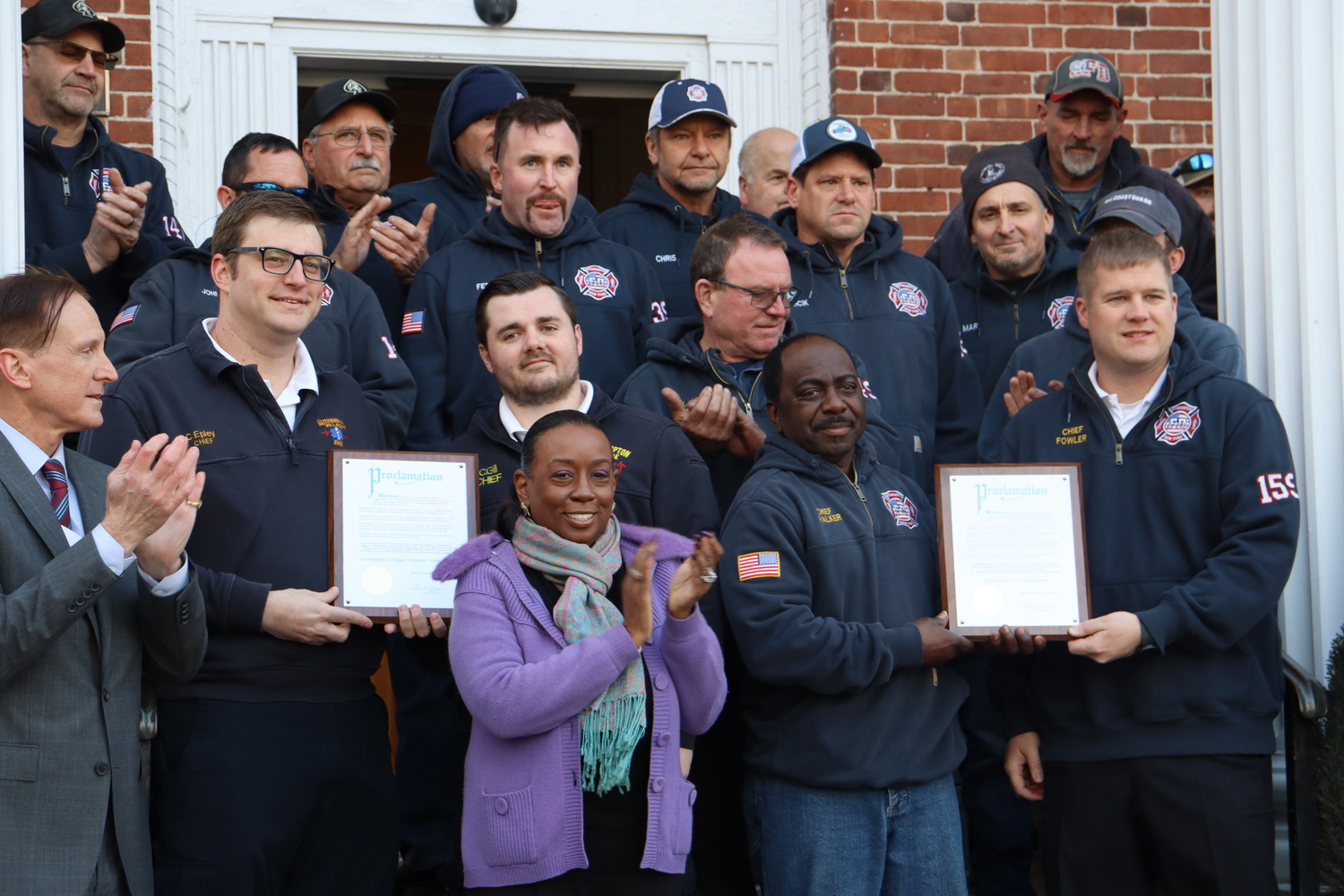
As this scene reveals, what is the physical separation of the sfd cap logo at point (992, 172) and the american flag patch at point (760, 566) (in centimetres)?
227

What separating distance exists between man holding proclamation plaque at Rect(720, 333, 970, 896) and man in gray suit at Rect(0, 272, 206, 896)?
1.45m

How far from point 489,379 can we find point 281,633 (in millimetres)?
1427

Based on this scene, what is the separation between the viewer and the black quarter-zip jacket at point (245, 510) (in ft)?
12.0

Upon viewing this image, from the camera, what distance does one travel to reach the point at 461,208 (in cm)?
598

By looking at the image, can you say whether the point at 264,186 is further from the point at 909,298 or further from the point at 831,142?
the point at 909,298

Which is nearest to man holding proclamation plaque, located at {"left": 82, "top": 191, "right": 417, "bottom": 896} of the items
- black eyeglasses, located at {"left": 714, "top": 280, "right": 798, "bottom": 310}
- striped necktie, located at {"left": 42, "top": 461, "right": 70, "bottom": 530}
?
striped necktie, located at {"left": 42, "top": 461, "right": 70, "bottom": 530}

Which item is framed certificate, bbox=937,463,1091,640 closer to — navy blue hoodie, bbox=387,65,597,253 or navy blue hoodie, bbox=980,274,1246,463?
navy blue hoodie, bbox=980,274,1246,463

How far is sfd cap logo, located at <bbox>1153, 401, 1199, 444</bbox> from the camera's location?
4.15 meters

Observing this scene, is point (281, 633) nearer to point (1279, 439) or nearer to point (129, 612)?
point (129, 612)

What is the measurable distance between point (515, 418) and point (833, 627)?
110 centimetres

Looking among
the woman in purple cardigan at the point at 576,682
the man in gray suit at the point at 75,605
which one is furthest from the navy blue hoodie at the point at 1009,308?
the man in gray suit at the point at 75,605

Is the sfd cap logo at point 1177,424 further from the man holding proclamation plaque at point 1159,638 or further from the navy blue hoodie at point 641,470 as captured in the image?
the navy blue hoodie at point 641,470

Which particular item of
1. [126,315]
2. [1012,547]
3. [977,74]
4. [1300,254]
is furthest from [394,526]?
[977,74]

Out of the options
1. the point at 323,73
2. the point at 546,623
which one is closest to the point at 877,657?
the point at 546,623
